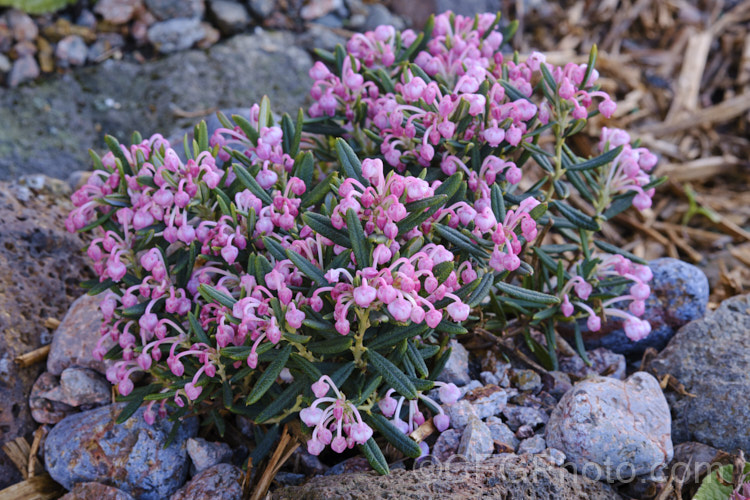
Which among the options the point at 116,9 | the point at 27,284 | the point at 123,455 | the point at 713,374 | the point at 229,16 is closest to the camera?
the point at 123,455

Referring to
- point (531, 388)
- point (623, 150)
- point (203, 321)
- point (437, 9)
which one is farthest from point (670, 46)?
point (203, 321)

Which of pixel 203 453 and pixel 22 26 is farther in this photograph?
pixel 22 26

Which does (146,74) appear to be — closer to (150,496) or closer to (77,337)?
(77,337)

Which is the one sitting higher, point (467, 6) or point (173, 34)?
point (467, 6)

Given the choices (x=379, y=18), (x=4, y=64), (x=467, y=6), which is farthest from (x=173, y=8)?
(x=467, y=6)

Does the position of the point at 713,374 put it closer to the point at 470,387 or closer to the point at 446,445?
the point at 470,387

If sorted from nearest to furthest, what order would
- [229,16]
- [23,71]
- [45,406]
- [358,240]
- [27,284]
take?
[358,240], [45,406], [27,284], [23,71], [229,16]

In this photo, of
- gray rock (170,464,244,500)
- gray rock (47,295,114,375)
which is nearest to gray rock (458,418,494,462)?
gray rock (170,464,244,500)
